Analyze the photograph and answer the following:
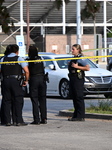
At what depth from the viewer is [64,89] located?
21.1 meters

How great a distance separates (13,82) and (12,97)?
411 mm

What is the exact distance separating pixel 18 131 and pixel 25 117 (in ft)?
10.1

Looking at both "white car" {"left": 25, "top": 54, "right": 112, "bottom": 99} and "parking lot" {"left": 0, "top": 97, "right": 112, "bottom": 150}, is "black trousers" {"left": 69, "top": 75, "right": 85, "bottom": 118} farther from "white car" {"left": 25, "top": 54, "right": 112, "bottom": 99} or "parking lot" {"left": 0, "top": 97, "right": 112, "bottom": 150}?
"white car" {"left": 25, "top": 54, "right": 112, "bottom": 99}

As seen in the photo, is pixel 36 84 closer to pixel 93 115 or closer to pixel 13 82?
pixel 13 82

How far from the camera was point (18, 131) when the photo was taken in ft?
39.9

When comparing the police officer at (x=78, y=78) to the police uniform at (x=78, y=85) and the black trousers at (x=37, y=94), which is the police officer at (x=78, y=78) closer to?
the police uniform at (x=78, y=85)

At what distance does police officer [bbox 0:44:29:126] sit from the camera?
13039 mm

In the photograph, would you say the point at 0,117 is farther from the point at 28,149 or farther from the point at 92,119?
the point at 28,149

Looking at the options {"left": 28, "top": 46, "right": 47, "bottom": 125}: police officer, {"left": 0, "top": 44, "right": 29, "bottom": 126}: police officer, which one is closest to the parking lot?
{"left": 28, "top": 46, "right": 47, "bottom": 125}: police officer

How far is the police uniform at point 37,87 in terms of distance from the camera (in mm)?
A: 13359

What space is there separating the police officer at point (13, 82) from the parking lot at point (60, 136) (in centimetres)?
41

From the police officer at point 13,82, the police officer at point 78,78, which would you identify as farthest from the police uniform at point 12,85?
the police officer at point 78,78

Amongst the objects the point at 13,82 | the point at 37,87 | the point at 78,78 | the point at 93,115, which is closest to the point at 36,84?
the point at 37,87

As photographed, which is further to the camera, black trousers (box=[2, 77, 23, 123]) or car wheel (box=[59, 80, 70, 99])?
car wheel (box=[59, 80, 70, 99])
